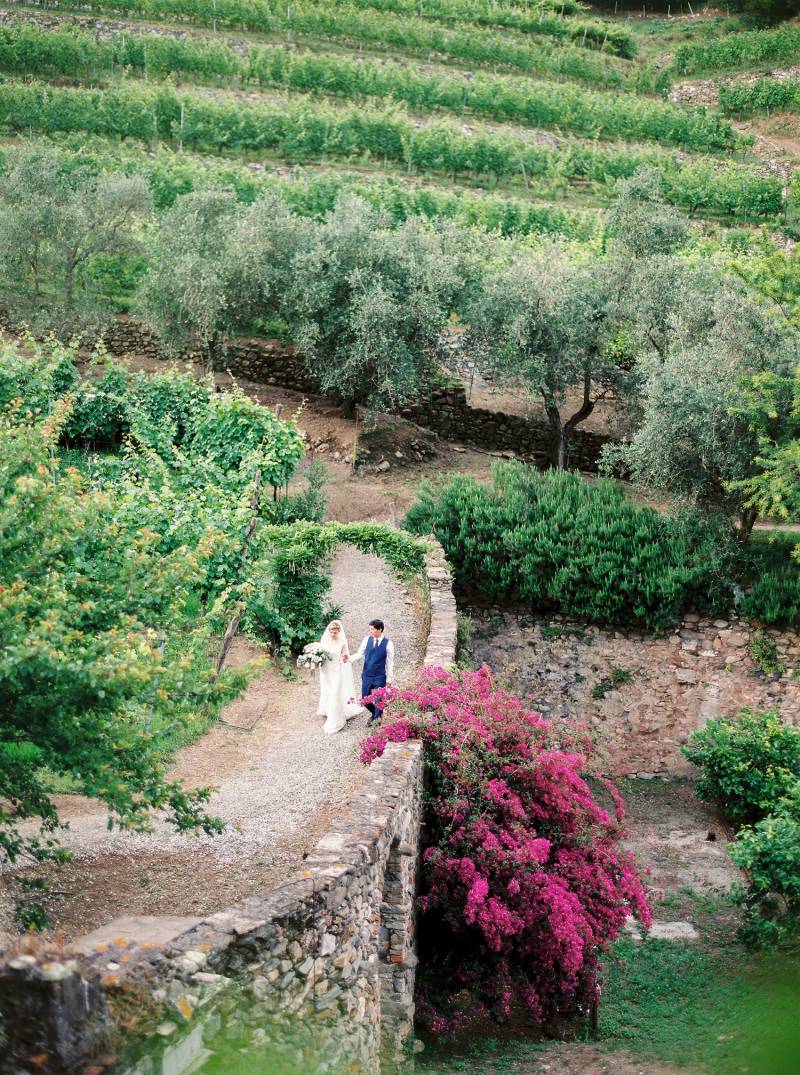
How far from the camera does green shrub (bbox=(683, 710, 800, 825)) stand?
20.0 metres

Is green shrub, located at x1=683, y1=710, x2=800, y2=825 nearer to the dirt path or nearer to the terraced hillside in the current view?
the dirt path

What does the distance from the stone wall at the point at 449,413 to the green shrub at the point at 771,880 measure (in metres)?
15.2

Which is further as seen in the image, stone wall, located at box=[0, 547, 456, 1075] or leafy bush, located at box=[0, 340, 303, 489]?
leafy bush, located at box=[0, 340, 303, 489]

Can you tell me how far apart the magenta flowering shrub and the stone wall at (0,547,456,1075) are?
49 centimetres

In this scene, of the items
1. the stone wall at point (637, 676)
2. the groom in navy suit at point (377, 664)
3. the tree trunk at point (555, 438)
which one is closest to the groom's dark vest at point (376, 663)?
the groom in navy suit at point (377, 664)

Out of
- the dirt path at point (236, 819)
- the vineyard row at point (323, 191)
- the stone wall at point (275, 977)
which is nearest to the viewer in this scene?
the stone wall at point (275, 977)

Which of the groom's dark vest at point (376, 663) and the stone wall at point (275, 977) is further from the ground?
the stone wall at point (275, 977)

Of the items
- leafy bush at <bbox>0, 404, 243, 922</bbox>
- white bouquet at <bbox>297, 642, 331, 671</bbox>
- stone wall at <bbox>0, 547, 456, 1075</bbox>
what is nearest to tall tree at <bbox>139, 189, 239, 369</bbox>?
white bouquet at <bbox>297, 642, 331, 671</bbox>

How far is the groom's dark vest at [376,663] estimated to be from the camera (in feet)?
54.3

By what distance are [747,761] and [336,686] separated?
7.94 metres

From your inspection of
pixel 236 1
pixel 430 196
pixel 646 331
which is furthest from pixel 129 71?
pixel 646 331

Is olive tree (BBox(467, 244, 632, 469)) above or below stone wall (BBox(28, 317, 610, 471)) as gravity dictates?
above

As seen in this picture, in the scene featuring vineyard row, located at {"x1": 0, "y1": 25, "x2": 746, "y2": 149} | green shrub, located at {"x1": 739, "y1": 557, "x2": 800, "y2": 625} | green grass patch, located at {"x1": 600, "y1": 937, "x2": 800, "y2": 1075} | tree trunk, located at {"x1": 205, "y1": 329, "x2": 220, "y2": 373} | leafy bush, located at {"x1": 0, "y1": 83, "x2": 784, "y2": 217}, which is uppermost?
vineyard row, located at {"x1": 0, "y1": 25, "x2": 746, "y2": 149}

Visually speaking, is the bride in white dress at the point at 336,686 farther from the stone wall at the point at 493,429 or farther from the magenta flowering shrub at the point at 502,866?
the stone wall at the point at 493,429
